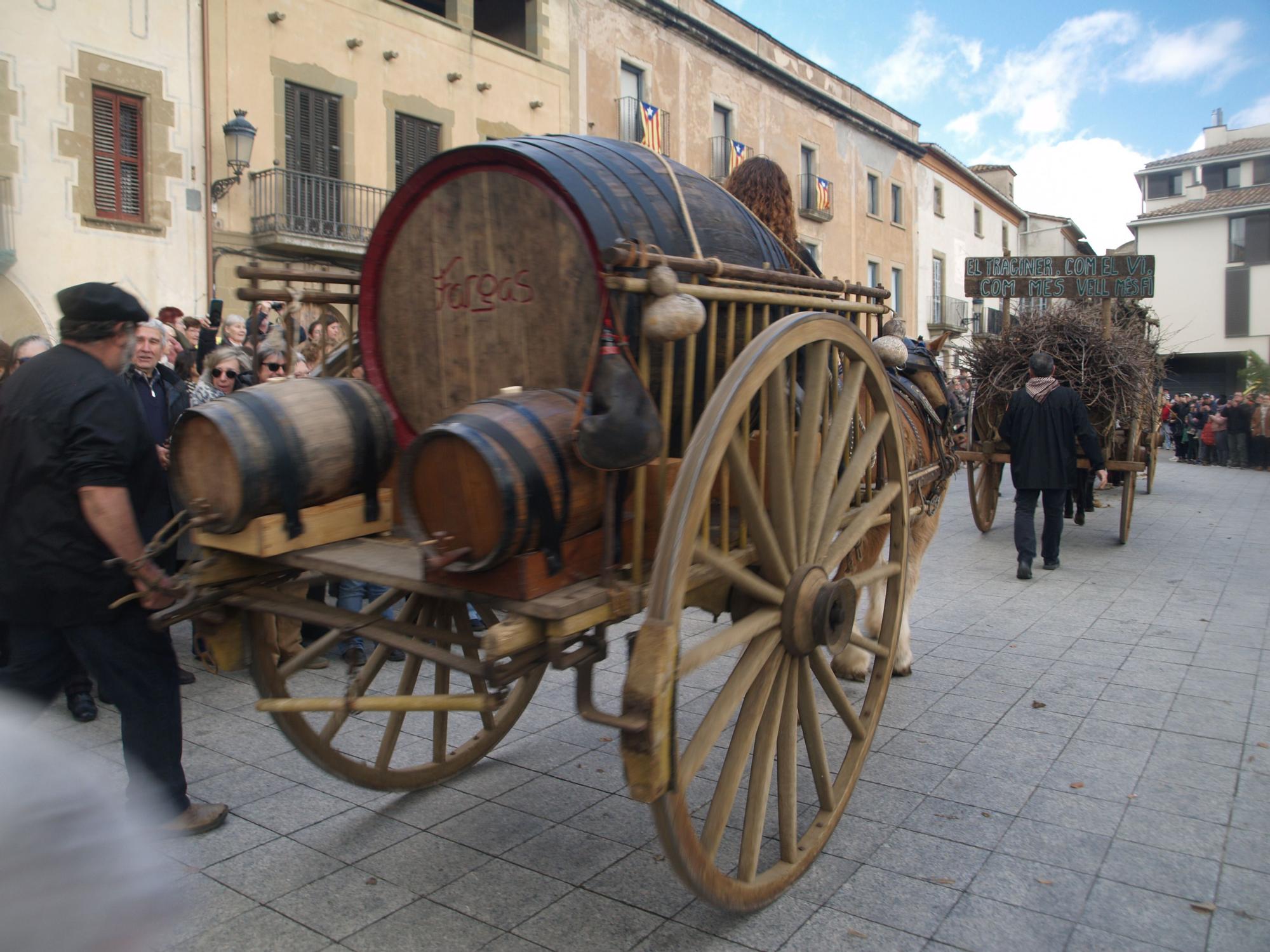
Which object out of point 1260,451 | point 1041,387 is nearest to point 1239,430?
point 1260,451

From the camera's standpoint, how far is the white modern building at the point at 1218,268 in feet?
126

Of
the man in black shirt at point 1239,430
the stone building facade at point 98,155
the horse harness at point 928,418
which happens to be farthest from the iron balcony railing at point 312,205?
the man in black shirt at point 1239,430

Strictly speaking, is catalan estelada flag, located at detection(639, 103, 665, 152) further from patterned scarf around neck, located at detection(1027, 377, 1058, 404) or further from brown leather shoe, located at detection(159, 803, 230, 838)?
brown leather shoe, located at detection(159, 803, 230, 838)

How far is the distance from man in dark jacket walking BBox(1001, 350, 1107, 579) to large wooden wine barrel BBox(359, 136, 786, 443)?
5.56 metres

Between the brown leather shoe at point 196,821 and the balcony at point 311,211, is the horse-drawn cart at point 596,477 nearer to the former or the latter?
the brown leather shoe at point 196,821

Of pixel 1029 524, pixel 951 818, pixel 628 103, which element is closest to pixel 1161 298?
pixel 628 103

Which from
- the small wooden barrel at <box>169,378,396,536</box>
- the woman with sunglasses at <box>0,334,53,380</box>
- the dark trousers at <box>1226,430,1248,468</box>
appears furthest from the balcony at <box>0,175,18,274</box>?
the dark trousers at <box>1226,430,1248,468</box>

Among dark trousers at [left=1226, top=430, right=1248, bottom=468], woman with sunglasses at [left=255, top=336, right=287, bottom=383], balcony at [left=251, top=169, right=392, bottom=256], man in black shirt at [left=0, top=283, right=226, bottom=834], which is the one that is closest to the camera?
man in black shirt at [left=0, top=283, right=226, bottom=834]

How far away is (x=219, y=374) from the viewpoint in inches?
201

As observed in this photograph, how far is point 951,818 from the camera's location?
11.1 feet

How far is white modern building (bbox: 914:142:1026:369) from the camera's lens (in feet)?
104

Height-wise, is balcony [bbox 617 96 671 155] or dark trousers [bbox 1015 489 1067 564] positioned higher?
balcony [bbox 617 96 671 155]

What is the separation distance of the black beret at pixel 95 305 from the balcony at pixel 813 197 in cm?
2346

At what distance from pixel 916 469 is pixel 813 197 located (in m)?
22.0
